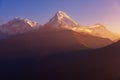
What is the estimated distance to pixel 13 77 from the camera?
19150cm

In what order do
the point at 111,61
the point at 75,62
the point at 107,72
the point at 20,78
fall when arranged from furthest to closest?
the point at 20,78 → the point at 75,62 → the point at 111,61 → the point at 107,72

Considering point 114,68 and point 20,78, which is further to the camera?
point 20,78

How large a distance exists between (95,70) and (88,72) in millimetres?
2812

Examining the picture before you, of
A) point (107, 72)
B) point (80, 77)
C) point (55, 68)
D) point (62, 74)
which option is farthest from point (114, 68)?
point (55, 68)

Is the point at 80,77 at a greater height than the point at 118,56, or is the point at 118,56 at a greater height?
the point at 118,56

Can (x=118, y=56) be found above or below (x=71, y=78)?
above

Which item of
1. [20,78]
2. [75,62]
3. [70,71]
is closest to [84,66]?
[70,71]

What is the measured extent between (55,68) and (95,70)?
30247mm

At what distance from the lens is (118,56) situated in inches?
5965

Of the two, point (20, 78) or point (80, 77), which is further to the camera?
point (20, 78)

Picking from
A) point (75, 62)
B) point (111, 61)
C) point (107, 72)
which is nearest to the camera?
point (107, 72)

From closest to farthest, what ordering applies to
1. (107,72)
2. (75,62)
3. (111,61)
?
(107,72) → (111,61) → (75,62)

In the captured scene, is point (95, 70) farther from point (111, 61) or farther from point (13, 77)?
point (13, 77)

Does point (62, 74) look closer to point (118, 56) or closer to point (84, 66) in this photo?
point (84, 66)
